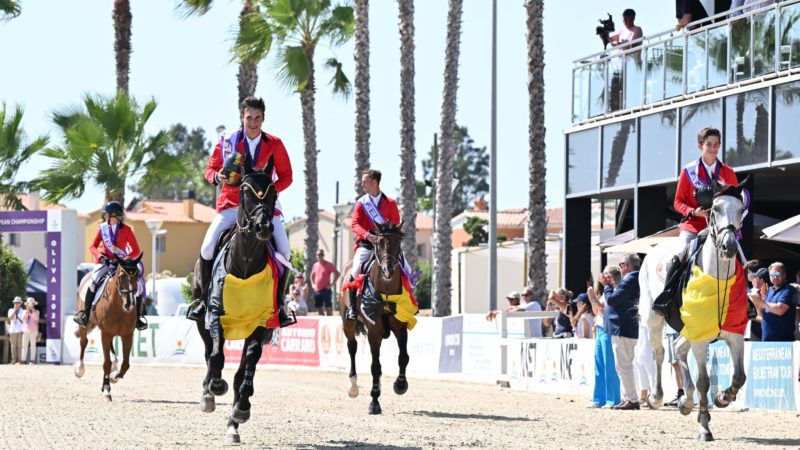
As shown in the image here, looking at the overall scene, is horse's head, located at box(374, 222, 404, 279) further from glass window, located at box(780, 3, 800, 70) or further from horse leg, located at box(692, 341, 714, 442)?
glass window, located at box(780, 3, 800, 70)

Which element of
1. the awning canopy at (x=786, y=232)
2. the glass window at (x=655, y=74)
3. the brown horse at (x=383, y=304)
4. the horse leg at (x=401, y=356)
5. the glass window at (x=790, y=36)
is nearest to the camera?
the brown horse at (x=383, y=304)

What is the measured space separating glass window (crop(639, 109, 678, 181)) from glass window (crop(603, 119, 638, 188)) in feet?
1.12

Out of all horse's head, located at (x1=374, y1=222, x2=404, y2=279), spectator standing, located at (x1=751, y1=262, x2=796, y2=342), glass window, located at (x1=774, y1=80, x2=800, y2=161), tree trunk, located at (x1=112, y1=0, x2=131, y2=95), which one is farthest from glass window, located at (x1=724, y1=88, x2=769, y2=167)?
tree trunk, located at (x1=112, y1=0, x2=131, y2=95)

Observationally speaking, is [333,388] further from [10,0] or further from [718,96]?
[10,0]

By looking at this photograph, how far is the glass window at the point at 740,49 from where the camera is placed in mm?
24000

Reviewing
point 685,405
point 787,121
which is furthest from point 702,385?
point 787,121

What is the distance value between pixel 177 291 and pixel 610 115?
129 feet

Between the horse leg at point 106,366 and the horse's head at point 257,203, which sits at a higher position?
the horse's head at point 257,203

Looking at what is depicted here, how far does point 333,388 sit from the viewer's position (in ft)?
77.7

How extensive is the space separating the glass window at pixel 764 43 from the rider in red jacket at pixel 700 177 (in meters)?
10.1

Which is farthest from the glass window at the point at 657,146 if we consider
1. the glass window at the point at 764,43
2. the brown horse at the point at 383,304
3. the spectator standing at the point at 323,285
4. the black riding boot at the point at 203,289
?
the black riding boot at the point at 203,289

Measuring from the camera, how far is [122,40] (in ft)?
149

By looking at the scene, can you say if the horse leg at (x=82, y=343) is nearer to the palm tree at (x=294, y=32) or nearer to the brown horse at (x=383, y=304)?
the brown horse at (x=383, y=304)

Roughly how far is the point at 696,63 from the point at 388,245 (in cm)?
1075
